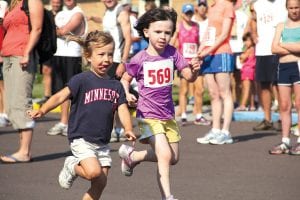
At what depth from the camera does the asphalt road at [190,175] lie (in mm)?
8531

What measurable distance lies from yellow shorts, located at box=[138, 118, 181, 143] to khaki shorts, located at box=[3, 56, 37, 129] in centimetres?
228

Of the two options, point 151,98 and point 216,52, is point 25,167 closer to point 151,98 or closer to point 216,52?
point 151,98

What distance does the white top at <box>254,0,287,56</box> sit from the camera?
1317cm

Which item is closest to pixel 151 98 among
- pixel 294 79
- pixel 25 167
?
pixel 25 167

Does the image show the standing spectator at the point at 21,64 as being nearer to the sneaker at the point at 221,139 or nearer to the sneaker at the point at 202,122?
the sneaker at the point at 221,139

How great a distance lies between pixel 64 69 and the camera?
516 inches

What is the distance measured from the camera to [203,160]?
35.4 ft

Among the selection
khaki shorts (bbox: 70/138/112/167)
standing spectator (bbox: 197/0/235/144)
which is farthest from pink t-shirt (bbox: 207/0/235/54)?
khaki shorts (bbox: 70/138/112/167)

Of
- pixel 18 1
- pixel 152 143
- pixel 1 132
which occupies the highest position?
pixel 18 1

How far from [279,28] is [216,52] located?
1291mm

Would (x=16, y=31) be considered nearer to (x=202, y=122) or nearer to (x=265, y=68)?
(x=265, y=68)

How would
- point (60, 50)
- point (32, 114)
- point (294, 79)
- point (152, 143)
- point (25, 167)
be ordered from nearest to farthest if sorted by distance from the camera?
1. point (32, 114)
2. point (152, 143)
3. point (25, 167)
4. point (294, 79)
5. point (60, 50)

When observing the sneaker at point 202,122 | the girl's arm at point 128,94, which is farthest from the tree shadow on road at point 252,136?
the girl's arm at point 128,94

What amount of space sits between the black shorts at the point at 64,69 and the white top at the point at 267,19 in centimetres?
254
